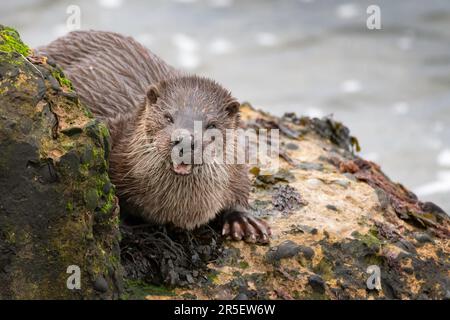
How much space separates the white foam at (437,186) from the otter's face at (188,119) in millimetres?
3679

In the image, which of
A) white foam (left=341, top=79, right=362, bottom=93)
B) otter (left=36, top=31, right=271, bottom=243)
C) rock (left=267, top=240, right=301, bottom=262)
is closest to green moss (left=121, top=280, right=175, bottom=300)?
otter (left=36, top=31, right=271, bottom=243)

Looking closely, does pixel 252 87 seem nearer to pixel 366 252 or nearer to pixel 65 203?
pixel 366 252

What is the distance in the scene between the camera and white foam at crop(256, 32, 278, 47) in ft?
34.2

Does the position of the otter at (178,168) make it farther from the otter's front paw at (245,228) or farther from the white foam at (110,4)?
the white foam at (110,4)

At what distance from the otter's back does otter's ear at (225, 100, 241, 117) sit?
617 millimetres

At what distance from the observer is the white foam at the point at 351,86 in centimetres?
953

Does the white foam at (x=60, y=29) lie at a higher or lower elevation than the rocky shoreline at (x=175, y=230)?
higher

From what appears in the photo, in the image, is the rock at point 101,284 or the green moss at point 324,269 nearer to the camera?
the rock at point 101,284

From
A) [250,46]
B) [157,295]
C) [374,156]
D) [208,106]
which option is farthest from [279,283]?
[250,46]

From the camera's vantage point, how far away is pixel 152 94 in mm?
4121

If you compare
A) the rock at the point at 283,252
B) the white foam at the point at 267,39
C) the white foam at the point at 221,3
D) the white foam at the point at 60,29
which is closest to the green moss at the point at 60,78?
the rock at the point at 283,252

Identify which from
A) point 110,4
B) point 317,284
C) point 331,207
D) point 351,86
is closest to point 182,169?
point 317,284

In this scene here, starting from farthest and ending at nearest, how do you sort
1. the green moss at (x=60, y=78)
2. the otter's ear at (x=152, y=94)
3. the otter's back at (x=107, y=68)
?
the otter's back at (x=107, y=68) → the otter's ear at (x=152, y=94) → the green moss at (x=60, y=78)

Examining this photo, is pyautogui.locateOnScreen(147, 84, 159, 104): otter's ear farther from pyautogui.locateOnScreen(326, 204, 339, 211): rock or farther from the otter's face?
pyautogui.locateOnScreen(326, 204, 339, 211): rock
